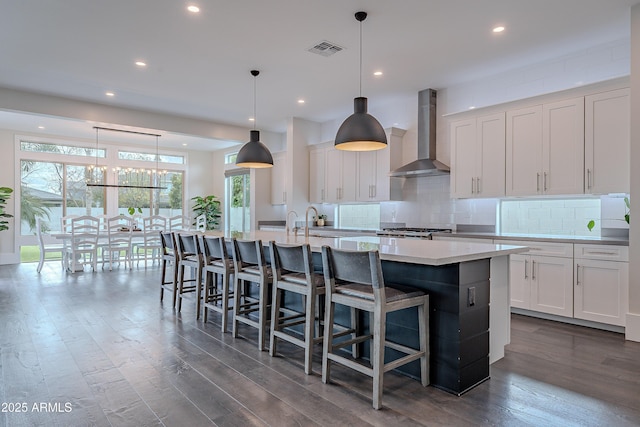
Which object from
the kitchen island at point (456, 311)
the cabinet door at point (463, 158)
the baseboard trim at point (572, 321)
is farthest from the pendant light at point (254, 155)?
the baseboard trim at point (572, 321)

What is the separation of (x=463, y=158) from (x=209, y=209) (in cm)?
771

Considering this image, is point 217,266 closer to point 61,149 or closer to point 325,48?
point 325,48

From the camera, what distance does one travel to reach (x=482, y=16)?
3.47m

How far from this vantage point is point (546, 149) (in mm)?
4156

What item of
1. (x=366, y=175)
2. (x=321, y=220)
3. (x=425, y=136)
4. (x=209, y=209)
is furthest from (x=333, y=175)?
(x=209, y=209)

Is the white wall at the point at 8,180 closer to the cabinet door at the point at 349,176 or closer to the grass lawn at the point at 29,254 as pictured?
the grass lawn at the point at 29,254

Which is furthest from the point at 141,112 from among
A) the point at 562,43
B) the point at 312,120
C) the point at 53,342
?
the point at 562,43

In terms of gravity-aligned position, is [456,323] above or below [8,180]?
below

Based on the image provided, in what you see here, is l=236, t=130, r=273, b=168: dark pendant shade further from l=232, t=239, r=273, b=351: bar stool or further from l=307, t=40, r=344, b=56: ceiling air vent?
l=232, t=239, r=273, b=351: bar stool

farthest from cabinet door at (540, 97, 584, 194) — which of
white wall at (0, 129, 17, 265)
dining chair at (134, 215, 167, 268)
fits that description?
white wall at (0, 129, 17, 265)

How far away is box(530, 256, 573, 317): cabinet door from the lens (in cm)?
379

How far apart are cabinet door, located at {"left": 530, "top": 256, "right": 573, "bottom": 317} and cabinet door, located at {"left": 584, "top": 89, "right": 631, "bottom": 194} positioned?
80 cm

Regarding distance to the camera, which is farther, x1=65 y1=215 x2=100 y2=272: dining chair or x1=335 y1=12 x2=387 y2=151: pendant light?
x1=65 y1=215 x2=100 y2=272: dining chair

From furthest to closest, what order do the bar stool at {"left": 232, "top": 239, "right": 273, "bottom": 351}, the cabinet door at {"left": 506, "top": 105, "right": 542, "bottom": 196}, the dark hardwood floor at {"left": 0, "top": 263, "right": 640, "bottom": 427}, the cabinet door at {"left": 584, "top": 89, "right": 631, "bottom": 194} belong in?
1. the cabinet door at {"left": 506, "top": 105, "right": 542, "bottom": 196}
2. the cabinet door at {"left": 584, "top": 89, "right": 631, "bottom": 194}
3. the bar stool at {"left": 232, "top": 239, "right": 273, "bottom": 351}
4. the dark hardwood floor at {"left": 0, "top": 263, "right": 640, "bottom": 427}
